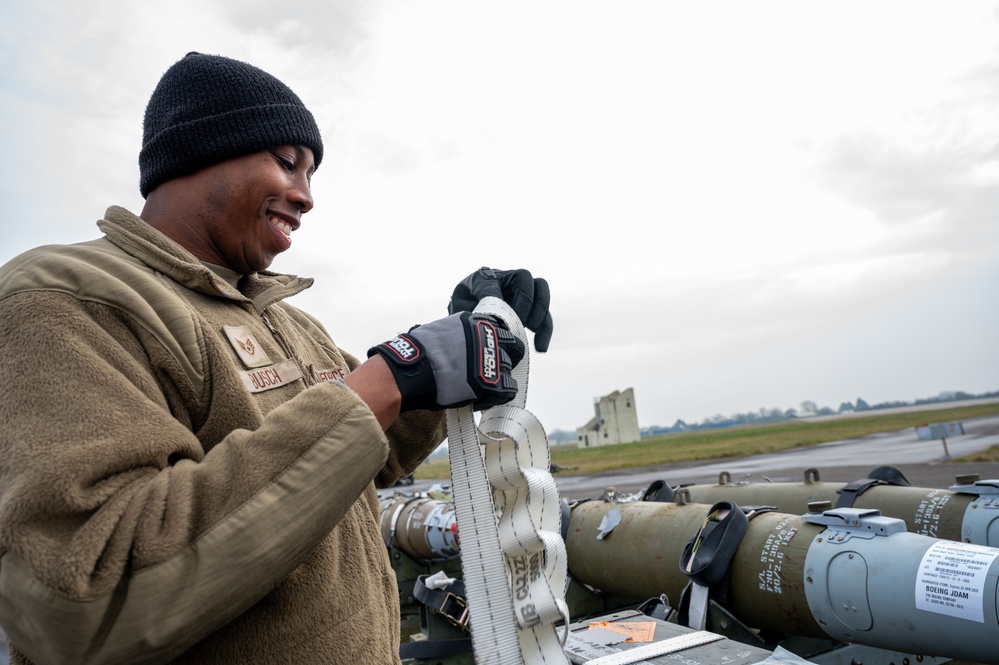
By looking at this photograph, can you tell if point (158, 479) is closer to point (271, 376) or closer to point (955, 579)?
point (271, 376)

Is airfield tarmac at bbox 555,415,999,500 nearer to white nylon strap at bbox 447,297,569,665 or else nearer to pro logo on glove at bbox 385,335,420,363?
white nylon strap at bbox 447,297,569,665

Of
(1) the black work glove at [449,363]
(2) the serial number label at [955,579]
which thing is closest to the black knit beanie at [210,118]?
(1) the black work glove at [449,363]

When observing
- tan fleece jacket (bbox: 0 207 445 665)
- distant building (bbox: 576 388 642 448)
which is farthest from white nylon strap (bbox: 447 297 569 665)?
distant building (bbox: 576 388 642 448)

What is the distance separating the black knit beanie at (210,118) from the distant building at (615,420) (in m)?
51.4

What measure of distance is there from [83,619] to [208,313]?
0.76m

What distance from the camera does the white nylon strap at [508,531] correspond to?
1.93 m

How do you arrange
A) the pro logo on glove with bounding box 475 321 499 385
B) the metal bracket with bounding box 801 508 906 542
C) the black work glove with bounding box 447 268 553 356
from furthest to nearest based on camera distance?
the metal bracket with bounding box 801 508 906 542 < the black work glove with bounding box 447 268 553 356 < the pro logo on glove with bounding box 475 321 499 385

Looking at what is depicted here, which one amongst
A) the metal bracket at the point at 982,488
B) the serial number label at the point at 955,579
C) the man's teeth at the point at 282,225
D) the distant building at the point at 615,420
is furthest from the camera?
the distant building at the point at 615,420

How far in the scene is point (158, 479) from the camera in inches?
46.8

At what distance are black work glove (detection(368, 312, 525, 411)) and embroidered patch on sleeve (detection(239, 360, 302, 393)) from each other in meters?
0.28

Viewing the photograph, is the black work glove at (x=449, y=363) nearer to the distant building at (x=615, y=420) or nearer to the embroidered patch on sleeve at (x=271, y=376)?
the embroidered patch on sleeve at (x=271, y=376)

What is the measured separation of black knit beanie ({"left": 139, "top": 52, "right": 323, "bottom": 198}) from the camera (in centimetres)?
177

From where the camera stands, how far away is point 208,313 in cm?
165

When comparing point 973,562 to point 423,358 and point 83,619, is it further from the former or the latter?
point 83,619
